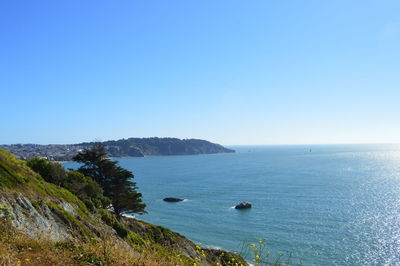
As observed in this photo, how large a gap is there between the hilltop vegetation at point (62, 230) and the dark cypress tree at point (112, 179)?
3.37 metres

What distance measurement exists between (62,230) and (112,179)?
1815cm

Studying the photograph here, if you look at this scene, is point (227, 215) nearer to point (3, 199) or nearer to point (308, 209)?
point (308, 209)

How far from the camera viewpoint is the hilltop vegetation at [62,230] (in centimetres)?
544

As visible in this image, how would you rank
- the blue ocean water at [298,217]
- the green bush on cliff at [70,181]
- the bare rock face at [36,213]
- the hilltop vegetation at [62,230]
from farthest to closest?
the blue ocean water at [298,217]
the green bush on cliff at [70,181]
the bare rock face at [36,213]
the hilltop vegetation at [62,230]

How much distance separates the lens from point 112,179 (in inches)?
1222

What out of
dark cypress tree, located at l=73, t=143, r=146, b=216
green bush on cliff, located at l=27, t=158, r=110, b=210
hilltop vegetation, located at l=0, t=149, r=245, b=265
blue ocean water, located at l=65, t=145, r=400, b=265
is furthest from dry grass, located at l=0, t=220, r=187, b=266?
dark cypress tree, located at l=73, t=143, r=146, b=216

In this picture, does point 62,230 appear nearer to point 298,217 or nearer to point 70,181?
point 70,181

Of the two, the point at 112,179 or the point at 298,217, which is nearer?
the point at 112,179

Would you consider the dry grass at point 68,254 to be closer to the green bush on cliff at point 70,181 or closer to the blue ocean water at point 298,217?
the green bush on cliff at point 70,181

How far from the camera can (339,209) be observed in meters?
53.7

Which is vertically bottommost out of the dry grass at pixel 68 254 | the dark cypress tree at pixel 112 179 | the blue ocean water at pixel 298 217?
the blue ocean water at pixel 298 217

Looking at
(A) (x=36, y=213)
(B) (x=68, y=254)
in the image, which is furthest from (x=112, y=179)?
(B) (x=68, y=254)

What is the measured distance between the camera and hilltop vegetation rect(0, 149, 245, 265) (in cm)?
544

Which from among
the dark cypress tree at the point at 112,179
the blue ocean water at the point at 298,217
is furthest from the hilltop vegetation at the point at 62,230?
the blue ocean water at the point at 298,217
